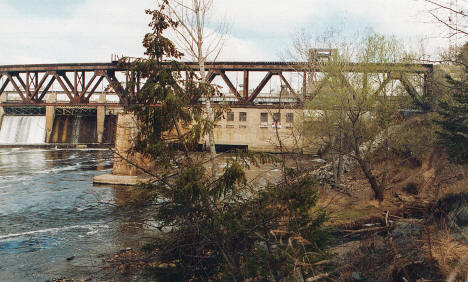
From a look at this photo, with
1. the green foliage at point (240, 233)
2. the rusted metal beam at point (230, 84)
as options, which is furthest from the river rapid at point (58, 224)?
the rusted metal beam at point (230, 84)

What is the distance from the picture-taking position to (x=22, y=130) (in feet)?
166

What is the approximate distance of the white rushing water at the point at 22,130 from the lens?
49438mm

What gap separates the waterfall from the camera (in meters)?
50.8

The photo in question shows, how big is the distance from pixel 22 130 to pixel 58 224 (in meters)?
41.3

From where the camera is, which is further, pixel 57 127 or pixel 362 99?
pixel 57 127

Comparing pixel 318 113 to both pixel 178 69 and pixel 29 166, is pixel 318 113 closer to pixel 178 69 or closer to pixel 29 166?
pixel 178 69

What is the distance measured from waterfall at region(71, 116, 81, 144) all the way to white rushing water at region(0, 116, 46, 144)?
3.82m

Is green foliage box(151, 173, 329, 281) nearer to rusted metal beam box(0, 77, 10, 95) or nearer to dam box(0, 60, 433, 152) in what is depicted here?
dam box(0, 60, 433, 152)

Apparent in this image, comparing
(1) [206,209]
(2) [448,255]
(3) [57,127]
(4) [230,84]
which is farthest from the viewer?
(3) [57,127]

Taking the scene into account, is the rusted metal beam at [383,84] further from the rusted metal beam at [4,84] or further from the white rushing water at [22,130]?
the rusted metal beam at [4,84]

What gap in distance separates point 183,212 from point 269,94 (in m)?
47.4

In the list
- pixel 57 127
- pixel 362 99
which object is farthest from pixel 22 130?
pixel 362 99

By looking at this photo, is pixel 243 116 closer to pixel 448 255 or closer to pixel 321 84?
pixel 321 84

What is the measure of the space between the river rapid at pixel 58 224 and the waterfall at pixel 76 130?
20406 millimetres
